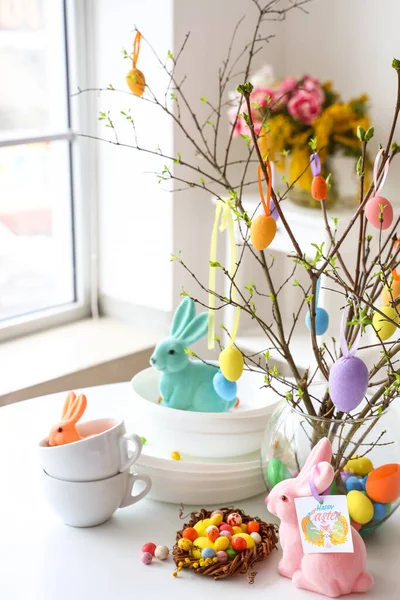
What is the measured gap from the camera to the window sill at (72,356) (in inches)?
85.4

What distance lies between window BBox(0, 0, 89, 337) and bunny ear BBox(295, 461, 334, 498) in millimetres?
1547

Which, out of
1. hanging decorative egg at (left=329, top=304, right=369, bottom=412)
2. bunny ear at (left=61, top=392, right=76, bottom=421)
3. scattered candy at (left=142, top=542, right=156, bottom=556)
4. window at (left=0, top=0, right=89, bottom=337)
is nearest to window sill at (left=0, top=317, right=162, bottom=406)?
window at (left=0, top=0, right=89, bottom=337)

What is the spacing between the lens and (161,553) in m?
1.10

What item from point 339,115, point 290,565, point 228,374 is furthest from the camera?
point 339,115

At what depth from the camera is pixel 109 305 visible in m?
2.65

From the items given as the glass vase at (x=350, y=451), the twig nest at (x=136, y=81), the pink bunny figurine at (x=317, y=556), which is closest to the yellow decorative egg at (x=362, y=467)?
the glass vase at (x=350, y=451)

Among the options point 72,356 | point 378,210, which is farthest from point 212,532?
point 72,356

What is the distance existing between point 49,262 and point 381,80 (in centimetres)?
111

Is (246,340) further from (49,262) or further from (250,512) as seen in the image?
(250,512)

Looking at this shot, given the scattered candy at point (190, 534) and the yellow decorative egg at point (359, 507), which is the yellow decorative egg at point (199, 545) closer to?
the scattered candy at point (190, 534)

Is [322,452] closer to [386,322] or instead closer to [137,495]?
[386,322]

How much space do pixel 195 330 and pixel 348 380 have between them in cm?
53

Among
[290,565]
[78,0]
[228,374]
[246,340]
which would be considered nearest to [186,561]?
[290,565]

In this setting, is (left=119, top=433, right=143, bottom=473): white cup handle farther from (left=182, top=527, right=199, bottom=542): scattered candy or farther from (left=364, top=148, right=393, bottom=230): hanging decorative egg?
(left=364, top=148, right=393, bottom=230): hanging decorative egg
